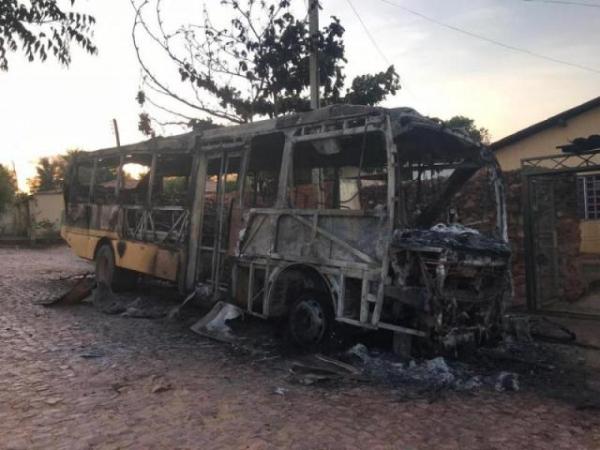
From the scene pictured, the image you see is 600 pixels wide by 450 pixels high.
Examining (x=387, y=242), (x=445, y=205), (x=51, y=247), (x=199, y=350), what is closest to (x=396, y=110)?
(x=387, y=242)

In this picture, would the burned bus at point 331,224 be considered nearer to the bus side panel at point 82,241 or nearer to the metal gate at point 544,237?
the metal gate at point 544,237

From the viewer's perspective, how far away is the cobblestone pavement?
3.69m

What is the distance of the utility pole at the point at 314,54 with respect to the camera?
1062 cm

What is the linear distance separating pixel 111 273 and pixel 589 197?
11695 millimetres

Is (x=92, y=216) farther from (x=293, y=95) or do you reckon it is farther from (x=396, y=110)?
(x=396, y=110)

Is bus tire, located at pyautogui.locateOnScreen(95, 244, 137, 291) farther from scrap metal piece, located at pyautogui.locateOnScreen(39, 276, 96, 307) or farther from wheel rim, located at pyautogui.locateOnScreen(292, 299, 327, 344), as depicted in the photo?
wheel rim, located at pyautogui.locateOnScreen(292, 299, 327, 344)

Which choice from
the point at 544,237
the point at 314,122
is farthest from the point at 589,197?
the point at 314,122

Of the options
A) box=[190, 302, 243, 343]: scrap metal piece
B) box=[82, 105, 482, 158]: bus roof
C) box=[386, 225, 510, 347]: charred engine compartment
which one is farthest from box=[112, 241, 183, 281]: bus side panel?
box=[386, 225, 510, 347]: charred engine compartment

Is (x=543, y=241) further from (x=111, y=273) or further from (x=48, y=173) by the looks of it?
(x=48, y=173)

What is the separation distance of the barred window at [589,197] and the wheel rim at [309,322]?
33.1ft

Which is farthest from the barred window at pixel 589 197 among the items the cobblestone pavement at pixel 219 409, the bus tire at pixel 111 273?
the bus tire at pixel 111 273

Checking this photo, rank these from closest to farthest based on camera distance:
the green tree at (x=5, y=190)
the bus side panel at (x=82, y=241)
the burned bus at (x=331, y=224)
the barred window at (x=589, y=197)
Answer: the burned bus at (x=331, y=224), the bus side panel at (x=82, y=241), the barred window at (x=589, y=197), the green tree at (x=5, y=190)

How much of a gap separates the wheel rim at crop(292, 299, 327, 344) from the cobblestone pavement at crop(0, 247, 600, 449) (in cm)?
59

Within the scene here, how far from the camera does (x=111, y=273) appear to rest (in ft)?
32.5
